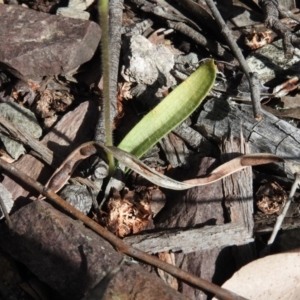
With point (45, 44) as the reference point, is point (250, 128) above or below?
below

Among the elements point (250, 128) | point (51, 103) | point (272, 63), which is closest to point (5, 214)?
point (51, 103)

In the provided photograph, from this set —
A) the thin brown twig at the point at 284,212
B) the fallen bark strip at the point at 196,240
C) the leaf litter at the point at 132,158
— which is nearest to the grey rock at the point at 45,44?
the leaf litter at the point at 132,158

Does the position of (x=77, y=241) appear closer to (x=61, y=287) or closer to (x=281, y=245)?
(x=61, y=287)

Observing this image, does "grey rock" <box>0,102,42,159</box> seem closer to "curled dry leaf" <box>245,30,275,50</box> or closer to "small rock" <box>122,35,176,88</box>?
"small rock" <box>122,35,176,88</box>

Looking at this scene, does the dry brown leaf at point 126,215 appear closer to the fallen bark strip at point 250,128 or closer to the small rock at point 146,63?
the fallen bark strip at point 250,128

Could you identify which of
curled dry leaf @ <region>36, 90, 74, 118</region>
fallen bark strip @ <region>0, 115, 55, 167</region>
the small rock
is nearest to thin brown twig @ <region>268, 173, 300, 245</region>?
the small rock

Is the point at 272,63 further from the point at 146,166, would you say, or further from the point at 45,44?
the point at 45,44
